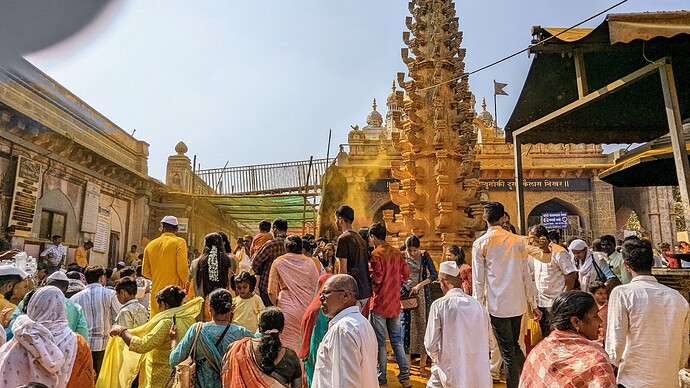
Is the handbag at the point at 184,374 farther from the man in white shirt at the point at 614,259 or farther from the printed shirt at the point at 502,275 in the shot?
the man in white shirt at the point at 614,259

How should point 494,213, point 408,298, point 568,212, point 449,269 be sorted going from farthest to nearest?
point 568,212 < point 408,298 < point 494,213 < point 449,269

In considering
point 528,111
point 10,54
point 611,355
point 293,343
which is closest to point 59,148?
point 10,54

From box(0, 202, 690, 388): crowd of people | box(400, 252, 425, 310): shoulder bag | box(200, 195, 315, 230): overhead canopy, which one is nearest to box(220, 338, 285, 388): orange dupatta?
box(0, 202, 690, 388): crowd of people

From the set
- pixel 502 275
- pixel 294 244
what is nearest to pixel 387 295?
pixel 294 244

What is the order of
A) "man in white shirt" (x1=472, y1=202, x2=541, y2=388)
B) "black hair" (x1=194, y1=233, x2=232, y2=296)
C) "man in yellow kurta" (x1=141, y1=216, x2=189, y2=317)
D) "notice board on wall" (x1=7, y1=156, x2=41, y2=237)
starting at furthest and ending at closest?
"notice board on wall" (x1=7, y1=156, x2=41, y2=237)
"man in yellow kurta" (x1=141, y1=216, x2=189, y2=317)
"black hair" (x1=194, y1=233, x2=232, y2=296)
"man in white shirt" (x1=472, y1=202, x2=541, y2=388)

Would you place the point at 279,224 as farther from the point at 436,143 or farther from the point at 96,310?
the point at 436,143

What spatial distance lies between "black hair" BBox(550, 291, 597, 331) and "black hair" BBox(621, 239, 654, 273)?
1200 mm

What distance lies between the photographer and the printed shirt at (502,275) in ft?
14.4

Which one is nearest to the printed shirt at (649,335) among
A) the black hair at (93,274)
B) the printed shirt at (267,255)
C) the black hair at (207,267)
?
the printed shirt at (267,255)

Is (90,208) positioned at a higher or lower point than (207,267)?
higher

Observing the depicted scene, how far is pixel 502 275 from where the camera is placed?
4430 mm

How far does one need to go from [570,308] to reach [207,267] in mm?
3907

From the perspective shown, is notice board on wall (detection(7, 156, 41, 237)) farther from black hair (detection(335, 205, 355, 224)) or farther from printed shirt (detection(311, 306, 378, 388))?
printed shirt (detection(311, 306, 378, 388))

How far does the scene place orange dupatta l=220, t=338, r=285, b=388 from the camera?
3000mm
